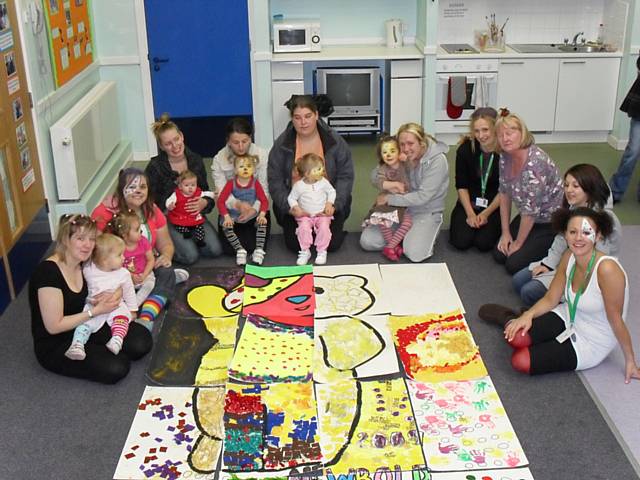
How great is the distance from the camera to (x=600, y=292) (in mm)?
3363

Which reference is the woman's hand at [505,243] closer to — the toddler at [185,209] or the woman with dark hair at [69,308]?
the toddler at [185,209]

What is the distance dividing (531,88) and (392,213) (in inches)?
110

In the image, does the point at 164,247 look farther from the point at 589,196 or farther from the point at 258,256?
the point at 589,196

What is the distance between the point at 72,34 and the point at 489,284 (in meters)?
3.58

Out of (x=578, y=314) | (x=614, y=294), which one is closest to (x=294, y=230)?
(x=578, y=314)

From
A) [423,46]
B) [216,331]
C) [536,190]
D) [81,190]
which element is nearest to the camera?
[216,331]

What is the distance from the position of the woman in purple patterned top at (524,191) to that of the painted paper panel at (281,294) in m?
1.23

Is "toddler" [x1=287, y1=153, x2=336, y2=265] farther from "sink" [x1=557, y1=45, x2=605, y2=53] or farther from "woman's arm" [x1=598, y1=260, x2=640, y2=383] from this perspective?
"sink" [x1=557, y1=45, x2=605, y2=53]

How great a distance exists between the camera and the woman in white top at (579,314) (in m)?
3.35

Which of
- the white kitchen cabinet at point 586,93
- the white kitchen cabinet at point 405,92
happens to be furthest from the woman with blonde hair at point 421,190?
the white kitchen cabinet at point 586,93

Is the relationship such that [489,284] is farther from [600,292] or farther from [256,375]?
[256,375]

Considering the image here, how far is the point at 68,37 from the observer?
5.61 metres

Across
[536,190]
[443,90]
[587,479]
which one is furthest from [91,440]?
[443,90]

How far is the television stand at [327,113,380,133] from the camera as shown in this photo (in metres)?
7.09
